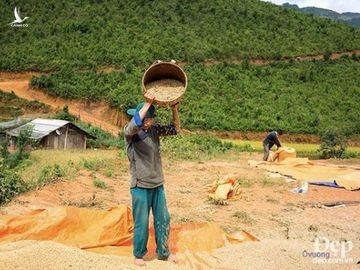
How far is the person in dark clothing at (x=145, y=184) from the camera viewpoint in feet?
14.1

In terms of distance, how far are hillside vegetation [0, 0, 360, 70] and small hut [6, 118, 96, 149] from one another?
419 inches

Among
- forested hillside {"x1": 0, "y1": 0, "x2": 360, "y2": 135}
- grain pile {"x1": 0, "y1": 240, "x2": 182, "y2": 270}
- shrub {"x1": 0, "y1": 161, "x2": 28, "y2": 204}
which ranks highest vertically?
forested hillside {"x1": 0, "y1": 0, "x2": 360, "y2": 135}

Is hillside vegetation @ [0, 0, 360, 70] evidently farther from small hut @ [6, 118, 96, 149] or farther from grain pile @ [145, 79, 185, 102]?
grain pile @ [145, 79, 185, 102]

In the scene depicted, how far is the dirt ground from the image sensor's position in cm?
462

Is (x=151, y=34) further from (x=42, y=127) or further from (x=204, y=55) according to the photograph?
(x=42, y=127)

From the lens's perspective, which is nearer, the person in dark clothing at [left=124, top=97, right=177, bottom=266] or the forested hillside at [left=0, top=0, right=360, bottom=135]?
the person in dark clothing at [left=124, top=97, right=177, bottom=266]

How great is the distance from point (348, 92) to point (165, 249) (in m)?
28.2

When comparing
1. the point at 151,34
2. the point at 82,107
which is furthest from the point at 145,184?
the point at 151,34

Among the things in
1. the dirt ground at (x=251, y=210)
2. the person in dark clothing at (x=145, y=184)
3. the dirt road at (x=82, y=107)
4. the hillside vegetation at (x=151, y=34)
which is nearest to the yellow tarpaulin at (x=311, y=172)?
the dirt ground at (x=251, y=210)

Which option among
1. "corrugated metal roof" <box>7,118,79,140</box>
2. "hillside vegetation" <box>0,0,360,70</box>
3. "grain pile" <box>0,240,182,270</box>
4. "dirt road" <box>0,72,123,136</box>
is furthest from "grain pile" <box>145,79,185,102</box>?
"hillside vegetation" <box>0,0,360,70</box>

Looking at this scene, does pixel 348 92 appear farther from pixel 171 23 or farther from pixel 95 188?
pixel 95 188

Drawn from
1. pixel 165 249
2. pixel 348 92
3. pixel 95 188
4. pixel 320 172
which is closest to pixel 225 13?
pixel 348 92

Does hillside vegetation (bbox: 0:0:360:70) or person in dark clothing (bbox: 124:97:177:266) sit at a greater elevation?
hillside vegetation (bbox: 0:0:360:70)

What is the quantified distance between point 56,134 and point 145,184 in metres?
15.5
